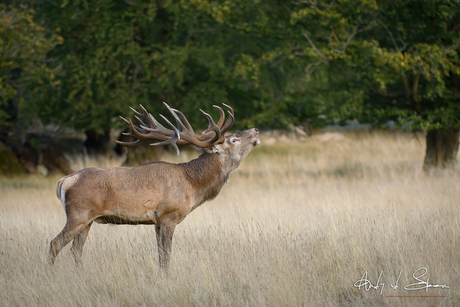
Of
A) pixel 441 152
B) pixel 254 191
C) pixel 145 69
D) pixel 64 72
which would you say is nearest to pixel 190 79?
pixel 145 69

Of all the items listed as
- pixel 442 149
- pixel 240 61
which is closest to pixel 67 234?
pixel 240 61

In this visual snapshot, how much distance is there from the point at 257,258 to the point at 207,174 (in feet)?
3.71

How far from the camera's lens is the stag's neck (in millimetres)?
6066

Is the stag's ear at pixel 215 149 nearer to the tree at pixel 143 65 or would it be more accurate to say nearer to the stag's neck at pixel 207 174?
the stag's neck at pixel 207 174

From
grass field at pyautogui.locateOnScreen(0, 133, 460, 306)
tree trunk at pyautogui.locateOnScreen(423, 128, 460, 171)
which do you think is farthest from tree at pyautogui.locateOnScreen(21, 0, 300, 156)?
grass field at pyautogui.locateOnScreen(0, 133, 460, 306)

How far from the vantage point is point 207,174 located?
616cm

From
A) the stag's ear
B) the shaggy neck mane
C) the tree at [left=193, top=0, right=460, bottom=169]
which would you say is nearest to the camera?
the shaggy neck mane

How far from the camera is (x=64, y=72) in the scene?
1445cm

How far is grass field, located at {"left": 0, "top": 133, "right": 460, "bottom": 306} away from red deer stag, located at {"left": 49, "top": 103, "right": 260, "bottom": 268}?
36 cm

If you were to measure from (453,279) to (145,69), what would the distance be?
1109 centimetres

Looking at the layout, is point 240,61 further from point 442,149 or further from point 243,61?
point 442,149

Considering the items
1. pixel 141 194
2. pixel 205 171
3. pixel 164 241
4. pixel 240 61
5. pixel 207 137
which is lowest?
pixel 164 241

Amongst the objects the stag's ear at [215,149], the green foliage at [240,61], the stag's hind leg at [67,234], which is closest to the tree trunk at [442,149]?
the green foliage at [240,61]

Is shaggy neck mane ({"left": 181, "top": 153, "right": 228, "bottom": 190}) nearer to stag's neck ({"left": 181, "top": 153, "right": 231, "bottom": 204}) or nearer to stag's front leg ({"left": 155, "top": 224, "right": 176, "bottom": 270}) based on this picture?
stag's neck ({"left": 181, "top": 153, "right": 231, "bottom": 204})
